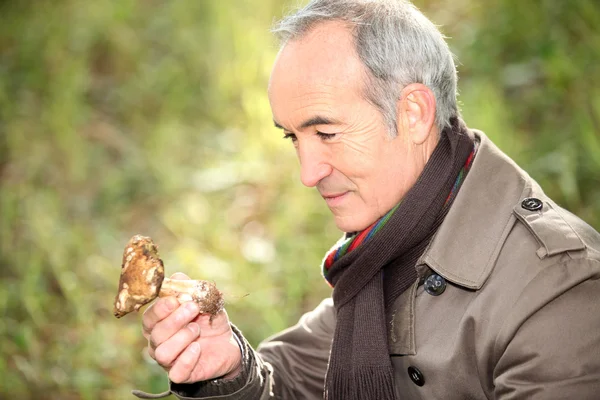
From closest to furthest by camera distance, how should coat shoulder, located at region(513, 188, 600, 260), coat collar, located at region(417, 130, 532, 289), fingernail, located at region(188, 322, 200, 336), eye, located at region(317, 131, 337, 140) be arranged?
coat shoulder, located at region(513, 188, 600, 260) → coat collar, located at region(417, 130, 532, 289) → fingernail, located at region(188, 322, 200, 336) → eye, located at region(317, 131, 337, 140)

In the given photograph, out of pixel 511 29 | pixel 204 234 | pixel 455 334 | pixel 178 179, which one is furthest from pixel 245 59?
pixel 455 334

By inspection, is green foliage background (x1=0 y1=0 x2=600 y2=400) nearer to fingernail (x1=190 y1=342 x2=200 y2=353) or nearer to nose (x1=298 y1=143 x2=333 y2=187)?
fingernail (x1=190 y1=342 x2=200 y2=353)

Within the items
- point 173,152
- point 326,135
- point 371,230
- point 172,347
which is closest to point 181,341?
point 172,347

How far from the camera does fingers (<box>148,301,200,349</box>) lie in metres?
1.99

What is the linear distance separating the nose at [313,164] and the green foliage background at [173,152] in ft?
5.33

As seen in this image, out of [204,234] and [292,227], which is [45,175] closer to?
[204,234]

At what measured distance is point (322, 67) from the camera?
6.96 ft

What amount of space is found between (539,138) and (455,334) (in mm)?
2764

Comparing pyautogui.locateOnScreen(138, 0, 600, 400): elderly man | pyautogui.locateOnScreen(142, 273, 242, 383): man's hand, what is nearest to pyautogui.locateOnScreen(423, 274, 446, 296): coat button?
pyautogui.locateOnScreen(138, 0, 600, 400): elderly man

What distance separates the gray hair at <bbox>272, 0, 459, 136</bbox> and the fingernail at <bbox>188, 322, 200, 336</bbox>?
0.90m

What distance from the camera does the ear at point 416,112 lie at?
2.15 m

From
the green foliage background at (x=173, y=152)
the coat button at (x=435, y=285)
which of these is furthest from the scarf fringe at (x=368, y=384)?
the green foliage background at (x=173, y=152)

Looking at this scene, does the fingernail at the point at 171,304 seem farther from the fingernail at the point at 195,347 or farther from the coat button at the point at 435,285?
the coat button at the point at 435,285

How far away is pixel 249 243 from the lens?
14.4 ft
